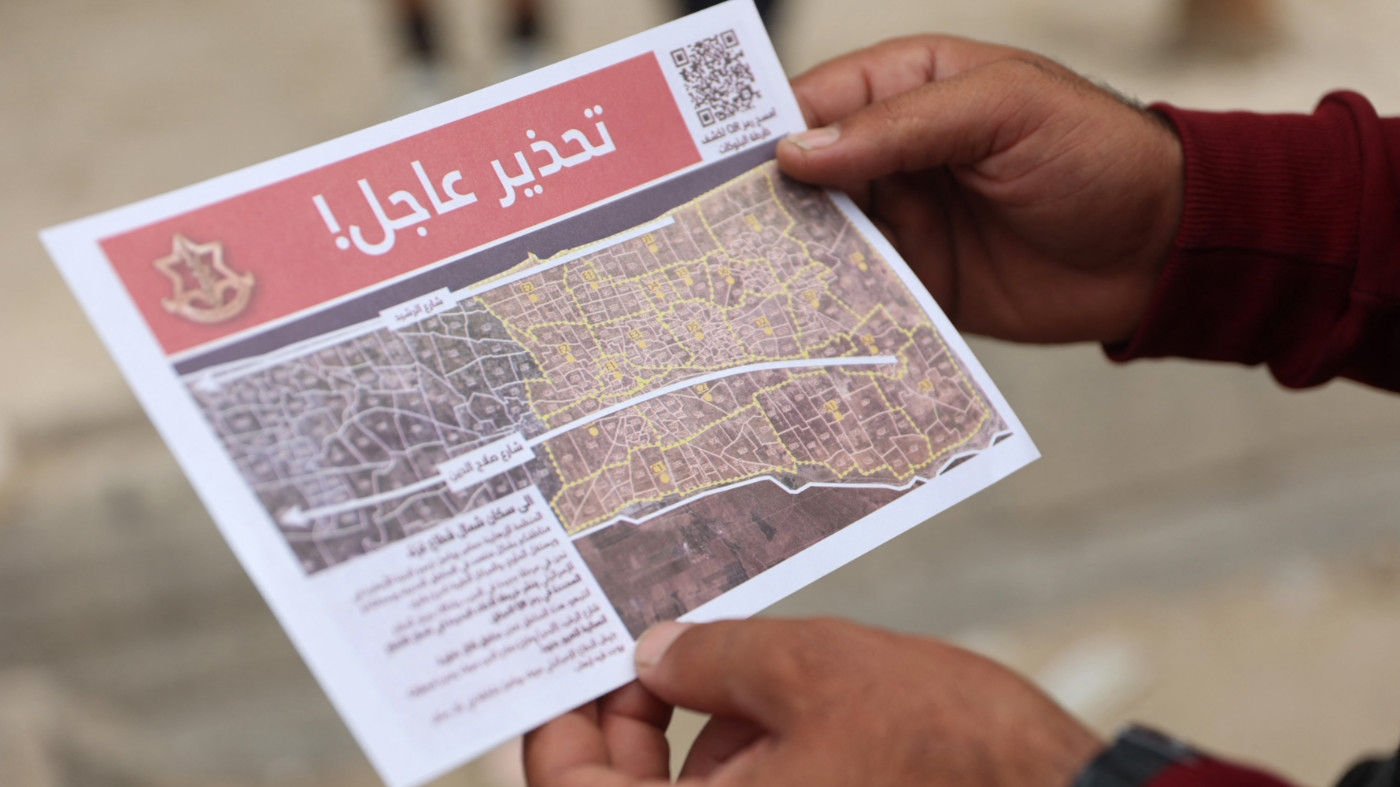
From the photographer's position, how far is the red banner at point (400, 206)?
2.16 feet

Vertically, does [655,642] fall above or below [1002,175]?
below

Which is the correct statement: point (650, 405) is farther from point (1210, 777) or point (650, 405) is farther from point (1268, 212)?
point (1268, 212)

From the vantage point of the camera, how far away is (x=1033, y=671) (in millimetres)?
1404

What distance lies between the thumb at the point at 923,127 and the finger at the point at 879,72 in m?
0.11

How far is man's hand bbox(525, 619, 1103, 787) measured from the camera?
1.81 feet

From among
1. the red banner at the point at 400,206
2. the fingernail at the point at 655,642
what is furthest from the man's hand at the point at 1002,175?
the fingernail at the point at 655,642

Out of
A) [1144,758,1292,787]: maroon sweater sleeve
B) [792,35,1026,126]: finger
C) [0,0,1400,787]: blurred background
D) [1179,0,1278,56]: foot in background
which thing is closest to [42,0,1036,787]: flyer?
[792,35,1026,126]: finger

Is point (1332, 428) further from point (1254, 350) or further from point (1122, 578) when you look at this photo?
point (1254, 350)

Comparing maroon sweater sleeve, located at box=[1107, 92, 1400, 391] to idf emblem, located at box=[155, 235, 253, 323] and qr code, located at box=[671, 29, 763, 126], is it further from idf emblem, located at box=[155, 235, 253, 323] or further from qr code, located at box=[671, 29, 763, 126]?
idf emblem, located at box=[155, 235, 253, 323]

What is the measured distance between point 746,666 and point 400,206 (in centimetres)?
42

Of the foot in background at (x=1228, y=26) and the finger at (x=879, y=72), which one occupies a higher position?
the finger at (x=879, y=72)

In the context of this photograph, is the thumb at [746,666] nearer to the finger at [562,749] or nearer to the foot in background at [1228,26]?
the finger at [562,749]

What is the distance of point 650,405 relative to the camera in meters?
0.74

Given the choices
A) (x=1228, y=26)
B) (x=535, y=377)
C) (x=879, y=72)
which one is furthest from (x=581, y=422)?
(x=1228, y=26)
